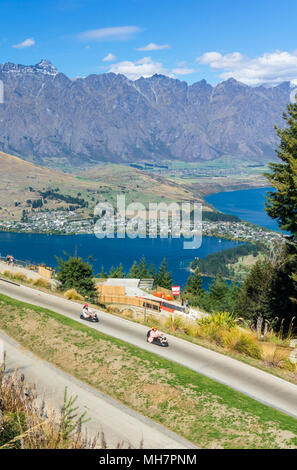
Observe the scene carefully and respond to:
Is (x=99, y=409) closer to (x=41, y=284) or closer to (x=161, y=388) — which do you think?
(x=161, y=388)

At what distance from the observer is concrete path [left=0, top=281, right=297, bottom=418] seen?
14.9 metres

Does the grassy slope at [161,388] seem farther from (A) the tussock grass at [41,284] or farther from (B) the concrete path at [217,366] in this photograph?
(A) the tussock grass at [41,284]

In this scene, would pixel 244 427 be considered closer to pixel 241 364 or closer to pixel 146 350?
pixel 241 364

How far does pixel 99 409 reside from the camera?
13.2 meters

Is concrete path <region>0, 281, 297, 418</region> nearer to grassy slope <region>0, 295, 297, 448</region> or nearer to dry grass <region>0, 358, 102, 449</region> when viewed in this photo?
grassy slope <region>0, 295, 297, 448</region>

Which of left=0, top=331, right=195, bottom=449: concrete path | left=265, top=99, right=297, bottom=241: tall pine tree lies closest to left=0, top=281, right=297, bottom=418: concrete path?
left=0, top=331, right=195, bottom=449: concrete path

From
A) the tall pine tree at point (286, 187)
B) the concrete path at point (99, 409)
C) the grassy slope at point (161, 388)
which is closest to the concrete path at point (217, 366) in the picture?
the grassy slope at point (161, 388)

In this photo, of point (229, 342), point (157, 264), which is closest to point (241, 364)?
point (229, 342)

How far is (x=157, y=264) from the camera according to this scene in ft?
591

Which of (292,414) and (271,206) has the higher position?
(271,206)

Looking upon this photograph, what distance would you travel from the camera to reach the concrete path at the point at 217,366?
1495cm

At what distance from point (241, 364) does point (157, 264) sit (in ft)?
533

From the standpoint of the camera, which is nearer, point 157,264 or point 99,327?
point 99,327

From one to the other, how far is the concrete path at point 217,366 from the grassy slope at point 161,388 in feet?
3.12
